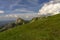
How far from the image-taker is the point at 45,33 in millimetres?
64125

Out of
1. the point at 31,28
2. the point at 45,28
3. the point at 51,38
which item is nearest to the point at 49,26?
the point at 45,28

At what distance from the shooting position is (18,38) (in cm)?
6219

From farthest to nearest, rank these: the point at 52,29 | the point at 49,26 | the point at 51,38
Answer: the point at 49,26, the point at 52,29, the point at 51,38

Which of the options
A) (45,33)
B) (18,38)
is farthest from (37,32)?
(18,38)

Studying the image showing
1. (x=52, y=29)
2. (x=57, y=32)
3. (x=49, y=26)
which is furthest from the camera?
(x=49, y=26)

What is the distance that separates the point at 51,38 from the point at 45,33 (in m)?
5.02

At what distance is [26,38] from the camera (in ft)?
198

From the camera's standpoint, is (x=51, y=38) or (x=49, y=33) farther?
(x=49, y=33)

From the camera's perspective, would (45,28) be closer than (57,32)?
No

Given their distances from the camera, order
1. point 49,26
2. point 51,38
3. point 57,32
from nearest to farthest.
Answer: point 51,38 < point 57,32 < point 49,26

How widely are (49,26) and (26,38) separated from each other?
1546 centimetres

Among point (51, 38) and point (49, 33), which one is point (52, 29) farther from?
point (51, 38)

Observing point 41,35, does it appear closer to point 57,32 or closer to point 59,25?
point 57,32

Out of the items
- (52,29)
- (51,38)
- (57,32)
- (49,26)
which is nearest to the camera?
(51,38)
